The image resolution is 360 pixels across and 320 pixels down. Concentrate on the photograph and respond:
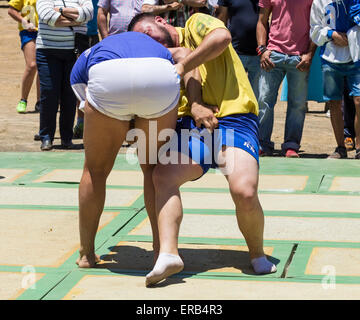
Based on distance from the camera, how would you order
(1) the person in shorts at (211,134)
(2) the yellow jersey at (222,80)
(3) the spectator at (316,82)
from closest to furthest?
(1) the person in shorts at (211,134), (2) the yellow jersey at (222,80), (3) the spectator at (316,82)

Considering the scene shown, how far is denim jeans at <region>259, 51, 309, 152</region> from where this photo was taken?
8922 mm

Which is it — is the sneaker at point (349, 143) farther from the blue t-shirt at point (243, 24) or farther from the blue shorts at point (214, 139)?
the blue shorts at point (214, 139)

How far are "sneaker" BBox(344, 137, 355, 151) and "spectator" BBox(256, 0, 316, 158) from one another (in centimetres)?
81

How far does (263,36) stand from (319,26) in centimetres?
63

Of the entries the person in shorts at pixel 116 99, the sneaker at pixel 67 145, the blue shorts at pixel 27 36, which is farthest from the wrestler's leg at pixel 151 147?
the blue shorts at pixel 27 36

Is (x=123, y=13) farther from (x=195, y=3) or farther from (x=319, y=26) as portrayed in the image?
(x=319, y=26)

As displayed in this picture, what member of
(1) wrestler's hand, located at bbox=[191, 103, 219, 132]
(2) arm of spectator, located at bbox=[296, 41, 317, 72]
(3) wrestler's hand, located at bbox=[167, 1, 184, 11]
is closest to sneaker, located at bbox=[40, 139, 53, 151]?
(3) wrestler's hand, located at bbox=[167, 1, 184, 11]

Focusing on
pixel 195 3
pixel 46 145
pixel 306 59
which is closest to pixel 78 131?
pixel 46 145

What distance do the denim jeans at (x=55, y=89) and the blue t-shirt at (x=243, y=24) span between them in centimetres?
175

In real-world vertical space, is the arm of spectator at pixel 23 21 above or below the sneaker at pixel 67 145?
above

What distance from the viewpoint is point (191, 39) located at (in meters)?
5.08

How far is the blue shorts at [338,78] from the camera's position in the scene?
859cm

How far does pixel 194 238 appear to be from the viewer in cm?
574
